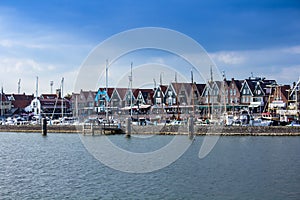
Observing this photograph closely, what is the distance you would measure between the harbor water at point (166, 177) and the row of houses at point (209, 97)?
39.3m

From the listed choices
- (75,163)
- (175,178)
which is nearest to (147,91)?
(75,163)

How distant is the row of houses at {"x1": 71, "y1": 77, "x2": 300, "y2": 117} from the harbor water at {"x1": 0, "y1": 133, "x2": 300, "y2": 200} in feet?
129

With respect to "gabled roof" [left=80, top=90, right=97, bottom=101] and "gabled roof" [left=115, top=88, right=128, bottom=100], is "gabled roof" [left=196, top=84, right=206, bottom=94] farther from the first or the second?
"gabled roof" [left=80, top=90, right=97, bottom=101]

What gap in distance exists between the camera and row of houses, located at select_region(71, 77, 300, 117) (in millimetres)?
78688

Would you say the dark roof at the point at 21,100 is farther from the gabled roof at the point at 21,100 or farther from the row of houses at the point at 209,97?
the row of houses at the point at 209,97

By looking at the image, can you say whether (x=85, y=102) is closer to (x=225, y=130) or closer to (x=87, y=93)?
(x=87, y=93)

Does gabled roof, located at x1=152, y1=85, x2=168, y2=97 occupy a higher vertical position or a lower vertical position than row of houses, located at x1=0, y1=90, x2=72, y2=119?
higher

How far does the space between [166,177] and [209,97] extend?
184 feet

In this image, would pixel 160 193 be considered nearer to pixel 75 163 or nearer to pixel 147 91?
pixel 75 163

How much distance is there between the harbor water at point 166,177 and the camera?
2227cm

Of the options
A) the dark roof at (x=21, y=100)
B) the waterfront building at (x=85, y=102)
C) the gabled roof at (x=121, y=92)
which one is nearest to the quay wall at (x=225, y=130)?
the gabled roof at (x=121, y=92)

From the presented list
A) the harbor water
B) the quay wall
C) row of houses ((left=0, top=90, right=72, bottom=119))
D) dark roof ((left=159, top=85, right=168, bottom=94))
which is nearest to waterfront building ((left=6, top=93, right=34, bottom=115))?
row of houses ((left=0, top=90, right=72, bottom=119))

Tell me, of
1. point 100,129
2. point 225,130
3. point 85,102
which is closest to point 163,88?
point 85,102

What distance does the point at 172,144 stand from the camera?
4666cm
